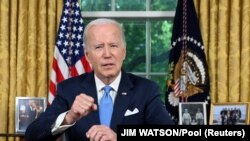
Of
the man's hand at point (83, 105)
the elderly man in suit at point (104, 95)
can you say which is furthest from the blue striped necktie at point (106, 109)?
the man's hand at point (83, 105)

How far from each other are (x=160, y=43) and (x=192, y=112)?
3.11 feet

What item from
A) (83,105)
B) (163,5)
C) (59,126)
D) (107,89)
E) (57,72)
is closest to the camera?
(83,105)

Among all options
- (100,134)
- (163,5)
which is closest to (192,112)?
(163,5)

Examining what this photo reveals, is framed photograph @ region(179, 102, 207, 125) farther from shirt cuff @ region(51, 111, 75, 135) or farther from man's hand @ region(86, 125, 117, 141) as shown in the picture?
man's hand @ region(86, 125, 117, 141)

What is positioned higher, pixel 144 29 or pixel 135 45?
pixel 144 29

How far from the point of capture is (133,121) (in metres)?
1.59

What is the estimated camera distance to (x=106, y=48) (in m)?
1.55

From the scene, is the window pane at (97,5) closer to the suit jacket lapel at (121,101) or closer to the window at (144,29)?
the window at (144,29)

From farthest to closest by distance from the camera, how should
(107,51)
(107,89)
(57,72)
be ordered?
(57,72) → (107,89) → (107,51)

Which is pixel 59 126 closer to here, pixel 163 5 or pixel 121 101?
pixel 121 101

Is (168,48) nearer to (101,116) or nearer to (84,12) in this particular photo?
(84,12)

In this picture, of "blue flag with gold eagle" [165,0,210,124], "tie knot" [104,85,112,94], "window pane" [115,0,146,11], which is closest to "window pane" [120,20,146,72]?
"window pane" [115,0,146,11]

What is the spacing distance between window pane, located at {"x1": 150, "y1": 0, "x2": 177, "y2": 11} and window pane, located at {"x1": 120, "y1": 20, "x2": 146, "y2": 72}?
0.21m

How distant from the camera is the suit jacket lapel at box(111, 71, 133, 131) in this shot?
1.55 meters
